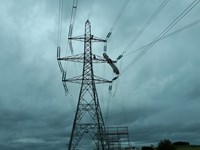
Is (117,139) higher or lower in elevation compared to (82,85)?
lower

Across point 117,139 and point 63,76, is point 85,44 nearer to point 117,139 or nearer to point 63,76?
point 63,76

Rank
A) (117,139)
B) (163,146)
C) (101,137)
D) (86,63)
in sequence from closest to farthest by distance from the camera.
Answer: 1. (101,137)
2. (86,63)
3. (117,139)
4. (163,146)

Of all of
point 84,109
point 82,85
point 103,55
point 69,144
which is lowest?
point 69,144

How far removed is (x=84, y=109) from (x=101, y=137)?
426 cm

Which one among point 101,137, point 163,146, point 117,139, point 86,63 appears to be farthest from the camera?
point 163,146

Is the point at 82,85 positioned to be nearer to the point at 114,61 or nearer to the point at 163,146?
the point at 114,61

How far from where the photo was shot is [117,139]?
199 ft

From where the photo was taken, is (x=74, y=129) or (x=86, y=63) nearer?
(x=74, y=129)

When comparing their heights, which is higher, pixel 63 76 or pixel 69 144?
pixel 63 76

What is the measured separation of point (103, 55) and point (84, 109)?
758 centimetres

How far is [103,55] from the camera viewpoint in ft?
171

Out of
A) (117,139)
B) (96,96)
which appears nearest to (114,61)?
(96,96)

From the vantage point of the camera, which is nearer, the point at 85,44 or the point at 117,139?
the point at 85,44

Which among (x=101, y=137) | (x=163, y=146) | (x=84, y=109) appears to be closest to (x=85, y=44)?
(x=84, y=109)
